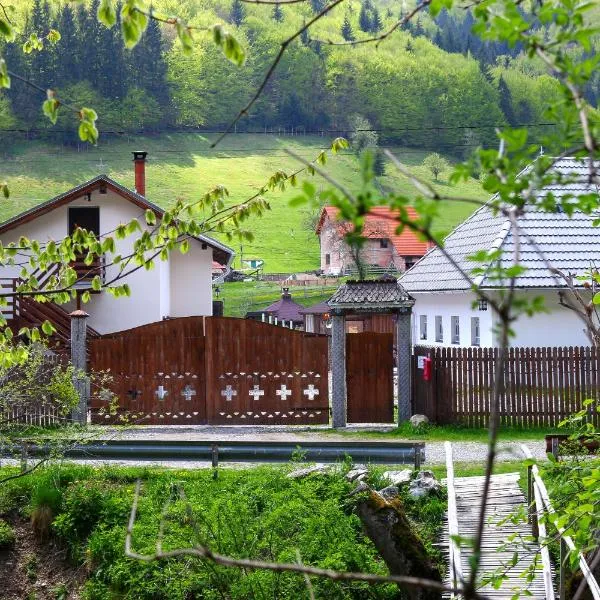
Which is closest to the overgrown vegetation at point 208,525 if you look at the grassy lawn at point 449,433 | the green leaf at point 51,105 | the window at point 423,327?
the grassy lawn at point 449,433

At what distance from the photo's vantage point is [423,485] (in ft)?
45.4

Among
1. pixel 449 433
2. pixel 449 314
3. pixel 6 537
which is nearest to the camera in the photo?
pixel 6 537

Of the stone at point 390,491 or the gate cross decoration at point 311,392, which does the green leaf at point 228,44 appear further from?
the gate cross decoration at point 311,392

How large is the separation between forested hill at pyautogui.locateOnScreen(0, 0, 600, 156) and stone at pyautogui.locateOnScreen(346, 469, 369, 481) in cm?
11545

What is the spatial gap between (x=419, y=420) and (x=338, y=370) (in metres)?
1.92

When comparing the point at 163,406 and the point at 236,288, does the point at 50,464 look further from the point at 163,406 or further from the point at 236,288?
the point at 236,288

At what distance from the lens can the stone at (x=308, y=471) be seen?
14258 millimetres

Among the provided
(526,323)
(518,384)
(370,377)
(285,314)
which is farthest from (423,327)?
(285,314)

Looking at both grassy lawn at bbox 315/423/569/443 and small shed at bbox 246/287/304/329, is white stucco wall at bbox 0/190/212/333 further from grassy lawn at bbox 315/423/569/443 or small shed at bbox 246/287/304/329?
small shed at bbox 246/287/304/329

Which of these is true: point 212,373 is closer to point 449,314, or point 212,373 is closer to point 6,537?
point 6,537

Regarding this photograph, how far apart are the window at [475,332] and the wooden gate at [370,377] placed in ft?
18.9

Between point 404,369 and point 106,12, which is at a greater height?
point 106,12

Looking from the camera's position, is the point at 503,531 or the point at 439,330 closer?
the point at 503,531

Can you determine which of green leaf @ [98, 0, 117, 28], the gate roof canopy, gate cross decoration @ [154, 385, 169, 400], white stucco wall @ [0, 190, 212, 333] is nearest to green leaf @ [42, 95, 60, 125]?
green leaf @ [98, 0, 117, 28]
